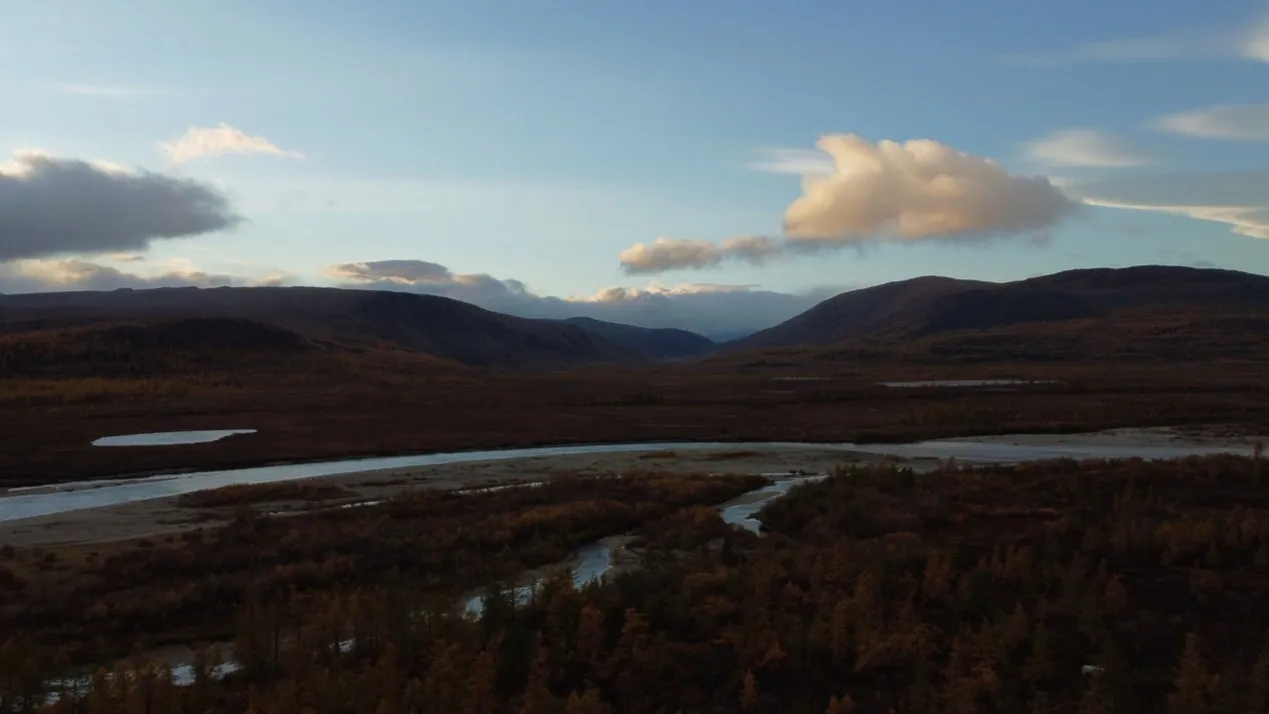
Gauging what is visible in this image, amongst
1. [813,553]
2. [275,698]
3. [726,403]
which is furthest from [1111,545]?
[726,403]

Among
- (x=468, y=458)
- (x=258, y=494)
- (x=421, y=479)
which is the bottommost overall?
(x=468, y=458)

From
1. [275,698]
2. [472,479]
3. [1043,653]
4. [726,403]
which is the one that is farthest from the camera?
[726,403]

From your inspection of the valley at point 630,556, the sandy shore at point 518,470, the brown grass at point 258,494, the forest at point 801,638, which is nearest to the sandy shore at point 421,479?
the sandy shore at point 518,470

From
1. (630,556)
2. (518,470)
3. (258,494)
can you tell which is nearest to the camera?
(630,556)

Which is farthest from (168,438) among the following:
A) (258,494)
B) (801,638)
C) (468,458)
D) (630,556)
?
(801,638)

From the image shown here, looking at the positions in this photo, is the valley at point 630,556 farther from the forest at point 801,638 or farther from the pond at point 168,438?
the pond at point 168,438

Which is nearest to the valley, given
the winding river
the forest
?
the forest

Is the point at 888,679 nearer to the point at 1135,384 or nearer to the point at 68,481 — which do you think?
the point at 68,481

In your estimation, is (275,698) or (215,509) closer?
(275,698)

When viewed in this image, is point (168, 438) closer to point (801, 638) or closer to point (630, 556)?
point (630, 556)
